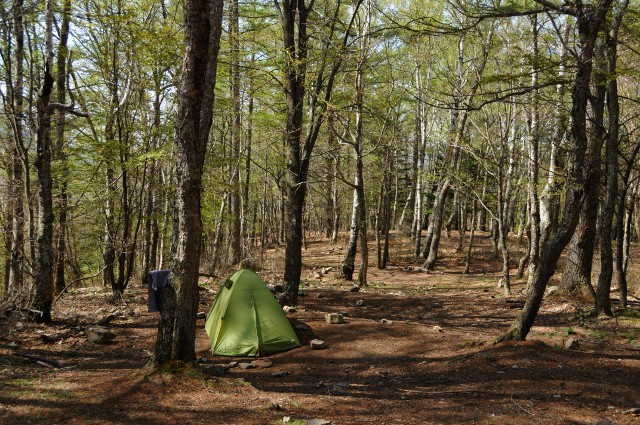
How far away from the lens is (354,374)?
6.84 m

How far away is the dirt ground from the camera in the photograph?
493 centimetres

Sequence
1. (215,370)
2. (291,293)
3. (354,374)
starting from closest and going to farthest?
(215,370) < (354,374) < (291,293)

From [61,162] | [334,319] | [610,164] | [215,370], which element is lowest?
[215,370]

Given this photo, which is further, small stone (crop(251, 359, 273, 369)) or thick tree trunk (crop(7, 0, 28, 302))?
thick tree trunk (crop(7, 0, 28, 302))

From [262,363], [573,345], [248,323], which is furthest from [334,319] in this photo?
[573,345]

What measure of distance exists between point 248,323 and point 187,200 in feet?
10.8

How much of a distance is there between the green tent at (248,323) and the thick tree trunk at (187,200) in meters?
2.19

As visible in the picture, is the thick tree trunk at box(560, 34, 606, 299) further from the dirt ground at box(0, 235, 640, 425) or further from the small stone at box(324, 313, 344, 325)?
the small stone at box(324, 313, 344, 325)

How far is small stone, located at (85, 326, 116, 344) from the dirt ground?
4.0 inches

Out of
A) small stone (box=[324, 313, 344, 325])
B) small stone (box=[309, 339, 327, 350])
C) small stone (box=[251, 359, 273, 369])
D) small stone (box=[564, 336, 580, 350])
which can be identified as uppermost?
small stone (box=[564, 336, 580, 350])

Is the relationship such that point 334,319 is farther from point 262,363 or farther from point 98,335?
point 98,335

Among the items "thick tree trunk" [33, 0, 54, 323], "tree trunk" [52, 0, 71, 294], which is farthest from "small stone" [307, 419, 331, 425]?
"tree trunk" [52, 0, 71, 294]

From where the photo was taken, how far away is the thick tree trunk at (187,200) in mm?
5613

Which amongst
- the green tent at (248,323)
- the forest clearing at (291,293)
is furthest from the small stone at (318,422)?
the green tent at (248,323)
